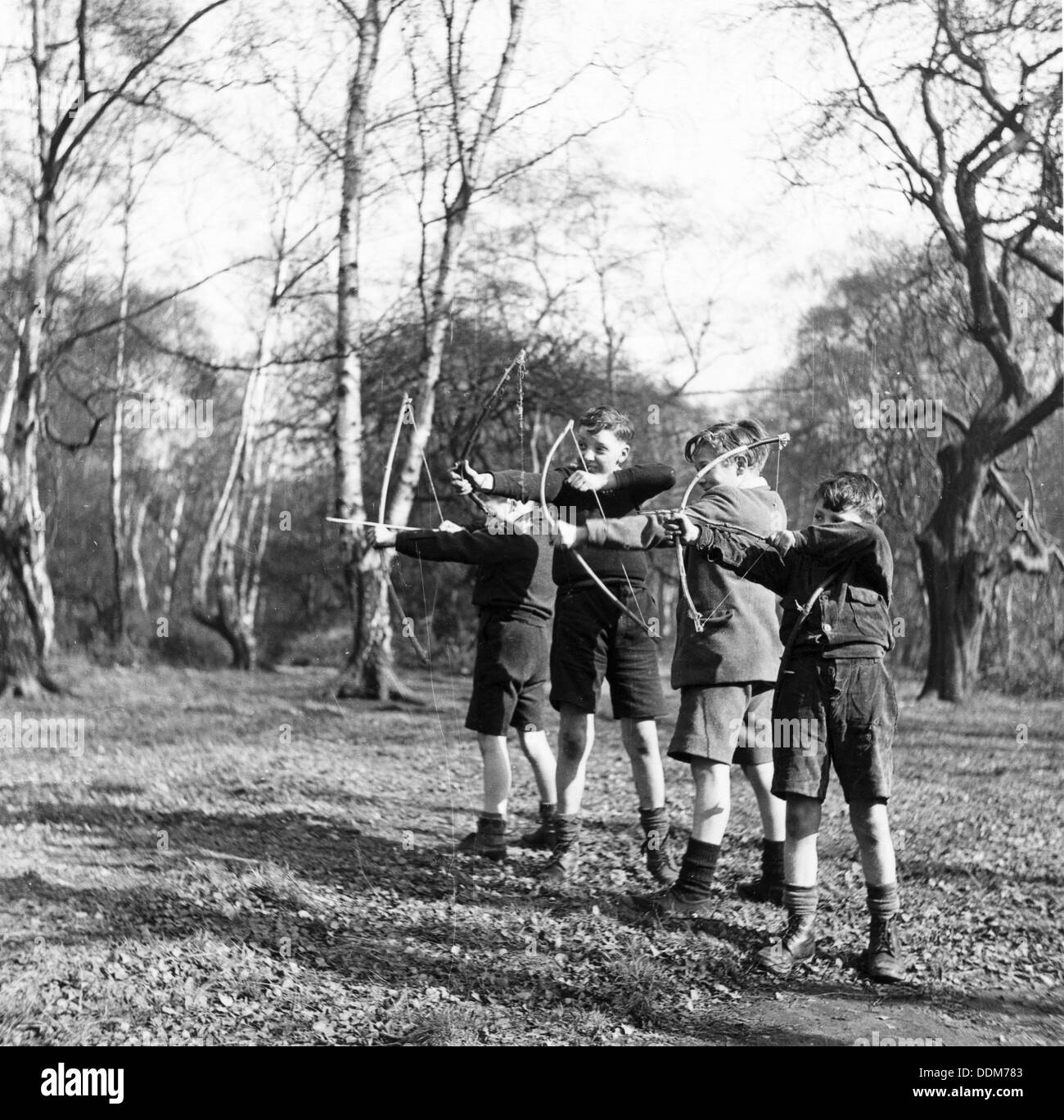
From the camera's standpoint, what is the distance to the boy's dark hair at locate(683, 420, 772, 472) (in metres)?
4.36

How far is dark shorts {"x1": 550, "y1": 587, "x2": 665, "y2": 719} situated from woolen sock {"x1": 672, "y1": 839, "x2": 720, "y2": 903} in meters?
0.62

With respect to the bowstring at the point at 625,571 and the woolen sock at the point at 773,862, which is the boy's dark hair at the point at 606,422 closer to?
the bowstring at the point at 625,571

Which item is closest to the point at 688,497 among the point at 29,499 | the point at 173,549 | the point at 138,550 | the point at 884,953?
the point at 884,953

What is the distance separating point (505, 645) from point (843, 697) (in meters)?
1.70

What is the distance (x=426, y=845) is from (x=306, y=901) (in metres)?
1.08

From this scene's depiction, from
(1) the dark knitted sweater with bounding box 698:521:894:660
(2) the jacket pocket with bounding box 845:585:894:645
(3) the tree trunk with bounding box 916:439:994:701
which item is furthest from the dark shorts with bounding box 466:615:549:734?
(3) the tree trunk with bounding box 916:439:994:701

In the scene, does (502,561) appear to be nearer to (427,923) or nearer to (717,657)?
(717,657)

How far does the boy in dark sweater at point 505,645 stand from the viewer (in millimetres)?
4934

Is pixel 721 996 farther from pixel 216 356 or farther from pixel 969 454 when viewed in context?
pixel 216 356

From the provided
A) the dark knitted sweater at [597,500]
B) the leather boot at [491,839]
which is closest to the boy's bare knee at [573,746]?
the leather boot at [491,839]

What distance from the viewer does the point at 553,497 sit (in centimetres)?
470

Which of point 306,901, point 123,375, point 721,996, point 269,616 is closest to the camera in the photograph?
point 721,996

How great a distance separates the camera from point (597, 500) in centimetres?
463
